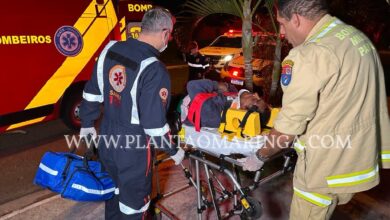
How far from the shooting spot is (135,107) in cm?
216

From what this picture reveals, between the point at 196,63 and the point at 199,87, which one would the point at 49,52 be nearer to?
the point at 199,87

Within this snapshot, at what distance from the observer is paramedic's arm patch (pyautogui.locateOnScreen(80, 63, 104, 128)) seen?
8.23 feet

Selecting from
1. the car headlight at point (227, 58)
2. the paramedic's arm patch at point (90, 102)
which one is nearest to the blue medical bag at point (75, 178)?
the paramedic's arm patch at point (90, 102)

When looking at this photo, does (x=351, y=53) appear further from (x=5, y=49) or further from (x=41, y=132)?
(x=41, y=132)

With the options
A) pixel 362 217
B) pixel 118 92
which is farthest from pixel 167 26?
pixel 362 217

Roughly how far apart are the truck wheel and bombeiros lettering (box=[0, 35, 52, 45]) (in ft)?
2.93

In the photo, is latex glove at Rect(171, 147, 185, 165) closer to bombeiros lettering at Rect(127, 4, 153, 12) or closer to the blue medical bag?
the blue medical bag

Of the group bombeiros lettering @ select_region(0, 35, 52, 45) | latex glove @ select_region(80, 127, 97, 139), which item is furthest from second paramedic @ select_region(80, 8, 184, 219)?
bombeiros lettering @ select_region(0, 35, 52, 45)

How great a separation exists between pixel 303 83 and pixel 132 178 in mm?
1308

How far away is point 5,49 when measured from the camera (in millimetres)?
3959

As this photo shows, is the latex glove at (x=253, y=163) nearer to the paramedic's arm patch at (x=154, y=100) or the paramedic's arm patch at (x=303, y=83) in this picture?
the paramedic's arm patch at (x=303, y=83)

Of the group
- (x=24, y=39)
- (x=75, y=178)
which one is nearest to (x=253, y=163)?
(x=75, y=178)

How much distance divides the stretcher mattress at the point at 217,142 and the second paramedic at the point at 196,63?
5012 mm

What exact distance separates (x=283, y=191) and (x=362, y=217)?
0.75 metres
